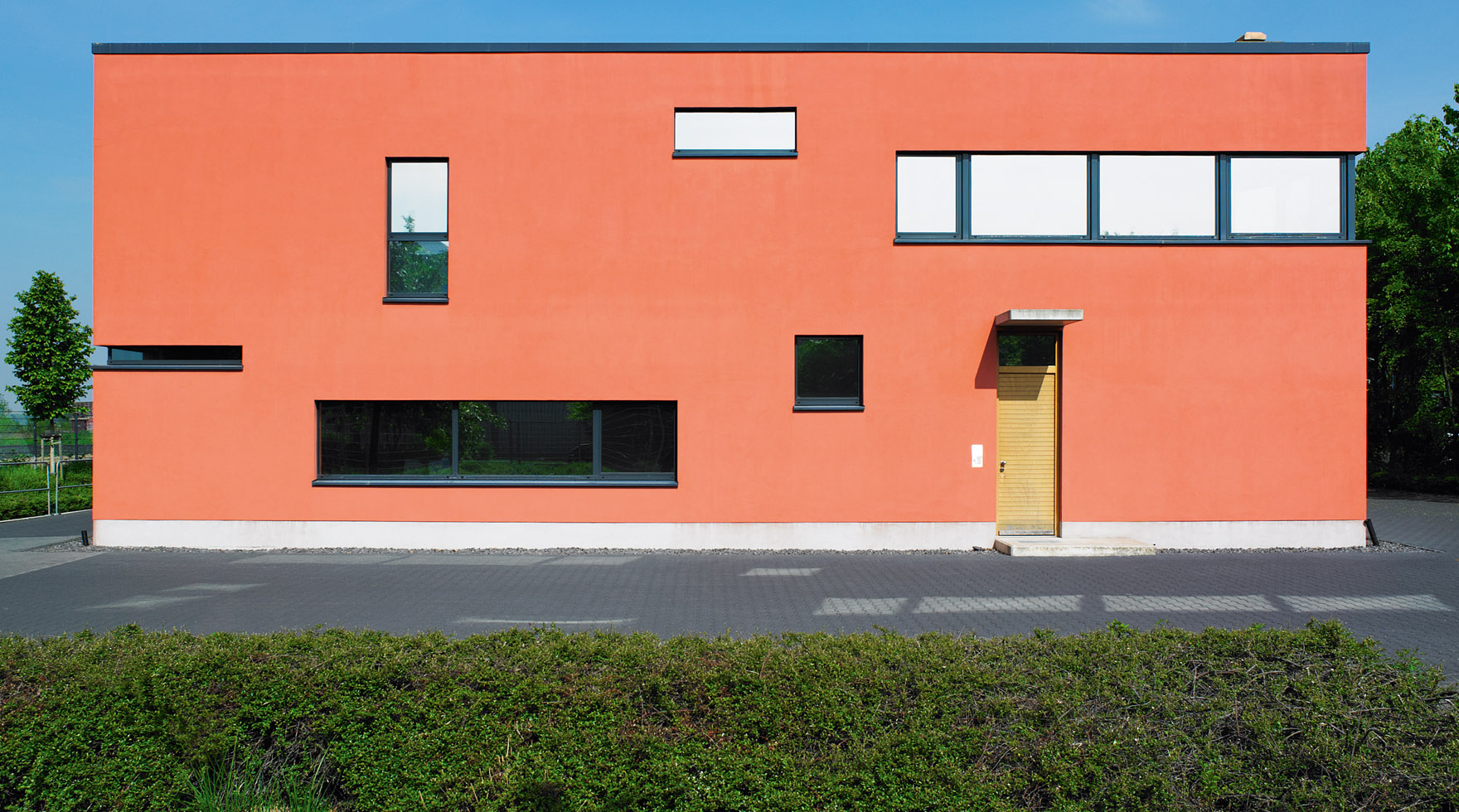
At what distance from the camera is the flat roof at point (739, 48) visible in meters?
10.8

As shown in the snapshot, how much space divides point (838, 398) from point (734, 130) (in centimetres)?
425

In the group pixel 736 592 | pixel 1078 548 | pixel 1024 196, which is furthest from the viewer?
pixel 1024 196

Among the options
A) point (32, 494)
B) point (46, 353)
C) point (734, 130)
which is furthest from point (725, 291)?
point (46, 353)

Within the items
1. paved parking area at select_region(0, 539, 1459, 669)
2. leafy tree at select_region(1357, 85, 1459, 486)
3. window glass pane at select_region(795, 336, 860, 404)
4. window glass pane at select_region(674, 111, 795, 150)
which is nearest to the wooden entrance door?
paved parking area at select_region(0, 539, 1459, 669)

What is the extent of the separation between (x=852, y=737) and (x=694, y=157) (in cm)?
911

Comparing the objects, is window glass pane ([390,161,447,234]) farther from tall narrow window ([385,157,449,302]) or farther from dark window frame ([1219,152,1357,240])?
dark window frame ([1219,152,1357,240])

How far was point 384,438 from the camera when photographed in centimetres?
1105

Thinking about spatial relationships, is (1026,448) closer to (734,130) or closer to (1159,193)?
(1159,193)

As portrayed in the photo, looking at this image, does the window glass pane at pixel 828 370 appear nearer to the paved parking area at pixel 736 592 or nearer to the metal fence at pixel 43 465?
the paved parking area at pixel 736 592

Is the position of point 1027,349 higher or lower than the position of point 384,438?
higher

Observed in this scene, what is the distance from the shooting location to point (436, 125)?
35.9 ft

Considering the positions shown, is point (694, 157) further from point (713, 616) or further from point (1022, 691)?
point (1022, 691)

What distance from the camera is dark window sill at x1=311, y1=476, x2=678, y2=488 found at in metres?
10.8

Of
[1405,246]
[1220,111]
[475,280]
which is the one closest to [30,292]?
[475,280]
